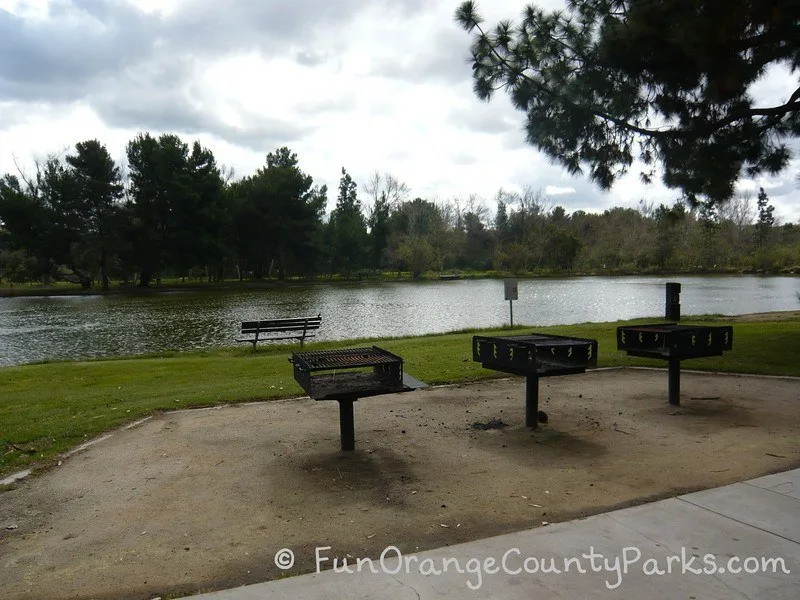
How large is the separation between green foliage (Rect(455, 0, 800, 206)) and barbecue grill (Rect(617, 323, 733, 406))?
4764 millimetres

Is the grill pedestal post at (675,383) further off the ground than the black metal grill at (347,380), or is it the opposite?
the black metal grill at (347,380)

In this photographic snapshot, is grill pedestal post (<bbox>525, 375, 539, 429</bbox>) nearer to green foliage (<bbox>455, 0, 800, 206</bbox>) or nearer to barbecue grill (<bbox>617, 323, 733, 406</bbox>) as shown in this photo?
barbecue grill (<bbox>617, 323, 733, 406</bbox>)

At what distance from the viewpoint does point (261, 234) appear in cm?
6112

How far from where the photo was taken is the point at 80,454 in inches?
213

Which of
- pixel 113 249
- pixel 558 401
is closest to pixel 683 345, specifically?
pixel 558 401

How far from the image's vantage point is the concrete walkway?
8.95 ft

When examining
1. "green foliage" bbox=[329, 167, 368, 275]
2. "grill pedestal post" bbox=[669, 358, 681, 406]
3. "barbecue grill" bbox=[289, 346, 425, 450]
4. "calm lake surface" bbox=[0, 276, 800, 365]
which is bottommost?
"calm lake surface" bbox=[0, 276, 800, 365]

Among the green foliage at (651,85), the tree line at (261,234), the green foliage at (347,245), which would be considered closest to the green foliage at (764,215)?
the tree line at (261,234)

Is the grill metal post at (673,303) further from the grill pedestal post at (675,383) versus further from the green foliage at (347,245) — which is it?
the green foliage at (347,245)

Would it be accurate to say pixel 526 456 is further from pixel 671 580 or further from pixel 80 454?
pixel 80 454

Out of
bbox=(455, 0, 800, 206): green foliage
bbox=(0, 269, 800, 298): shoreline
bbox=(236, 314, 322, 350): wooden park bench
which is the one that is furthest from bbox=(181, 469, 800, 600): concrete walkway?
bbox=(0, 269, 800, 298): shoreline

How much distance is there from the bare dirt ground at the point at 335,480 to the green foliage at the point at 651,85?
5.31 metres

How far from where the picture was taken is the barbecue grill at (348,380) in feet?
16.0

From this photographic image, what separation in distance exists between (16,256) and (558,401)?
64.5m
